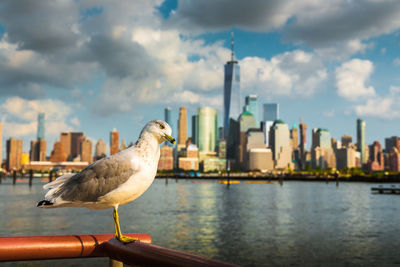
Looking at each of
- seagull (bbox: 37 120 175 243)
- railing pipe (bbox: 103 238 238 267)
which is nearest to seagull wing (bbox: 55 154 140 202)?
seagull (bbox: 37 120 175 243)

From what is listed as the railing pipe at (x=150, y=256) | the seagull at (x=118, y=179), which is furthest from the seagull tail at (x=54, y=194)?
the railing pipe at (x=150, y=256)

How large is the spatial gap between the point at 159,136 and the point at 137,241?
0.97m

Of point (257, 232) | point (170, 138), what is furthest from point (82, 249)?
point (257, 232)

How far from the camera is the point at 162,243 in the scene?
27297 millimetres

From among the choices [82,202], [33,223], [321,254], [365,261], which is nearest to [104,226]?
[33,223]

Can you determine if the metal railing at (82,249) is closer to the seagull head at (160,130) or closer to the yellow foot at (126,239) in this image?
the yellow foot at (126,239)

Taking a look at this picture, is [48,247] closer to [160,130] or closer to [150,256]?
[150,256]

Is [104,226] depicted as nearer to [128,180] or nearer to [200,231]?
[200,231]

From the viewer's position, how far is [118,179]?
3.76 meters

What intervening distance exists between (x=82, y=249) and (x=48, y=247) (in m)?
0.28

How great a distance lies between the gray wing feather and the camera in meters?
3.75

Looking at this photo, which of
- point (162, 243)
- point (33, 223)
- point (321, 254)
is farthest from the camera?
point (33, 223)

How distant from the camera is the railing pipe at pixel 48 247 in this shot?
3201 mm

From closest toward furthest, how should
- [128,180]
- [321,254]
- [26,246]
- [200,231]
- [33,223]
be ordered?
[26,246], [128,180], [321,254], [200,231], [33,223]
